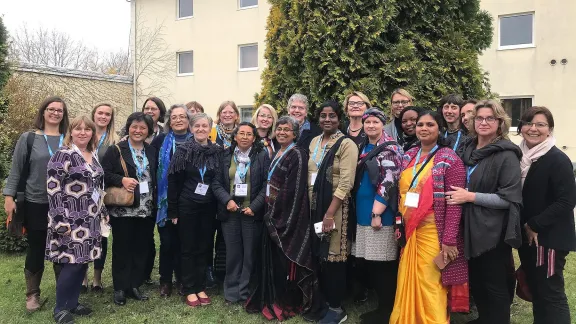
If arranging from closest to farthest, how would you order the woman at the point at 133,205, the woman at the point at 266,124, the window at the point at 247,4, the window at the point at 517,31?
the woman at the point at 133,205 → the woman at the point at 266,124 → the window at the point at 517,31 → the window at the point at 247,4

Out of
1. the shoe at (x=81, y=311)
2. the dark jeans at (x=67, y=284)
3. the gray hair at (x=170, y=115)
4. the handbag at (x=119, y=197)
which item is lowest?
the shoe at (x=81, y=311)

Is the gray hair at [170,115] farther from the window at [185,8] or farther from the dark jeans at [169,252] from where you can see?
the window at [185,8]

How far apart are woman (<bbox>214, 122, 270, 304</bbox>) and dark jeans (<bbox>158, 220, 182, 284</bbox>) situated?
648mm

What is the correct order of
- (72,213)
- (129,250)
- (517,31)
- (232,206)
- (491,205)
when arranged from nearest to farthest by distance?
(491,205), (72,213), (232,206), (129,250), (517,31)

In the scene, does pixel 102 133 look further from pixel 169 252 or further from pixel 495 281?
pixel 495 281

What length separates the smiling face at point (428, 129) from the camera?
342cm

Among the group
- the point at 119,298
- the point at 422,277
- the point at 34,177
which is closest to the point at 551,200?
the point at 422,277

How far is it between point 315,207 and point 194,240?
4.72 feet

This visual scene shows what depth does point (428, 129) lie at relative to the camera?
3.42 metres

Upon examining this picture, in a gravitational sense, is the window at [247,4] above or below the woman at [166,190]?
above

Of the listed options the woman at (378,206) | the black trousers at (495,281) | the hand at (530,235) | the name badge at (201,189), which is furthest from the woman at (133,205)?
the hand at (530,235)

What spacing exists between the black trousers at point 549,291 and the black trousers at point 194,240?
9.92ft

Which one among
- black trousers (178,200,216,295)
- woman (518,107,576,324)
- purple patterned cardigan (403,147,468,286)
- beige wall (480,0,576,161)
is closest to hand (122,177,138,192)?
black trousers (178,200,216,295)

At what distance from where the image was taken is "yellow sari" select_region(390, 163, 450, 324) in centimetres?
338
